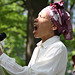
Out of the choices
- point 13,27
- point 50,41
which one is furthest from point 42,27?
point 13,27

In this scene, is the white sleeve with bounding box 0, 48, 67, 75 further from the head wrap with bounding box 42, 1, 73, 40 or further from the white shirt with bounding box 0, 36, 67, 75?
the head wrap with bounding box 42, 1, 73, 40

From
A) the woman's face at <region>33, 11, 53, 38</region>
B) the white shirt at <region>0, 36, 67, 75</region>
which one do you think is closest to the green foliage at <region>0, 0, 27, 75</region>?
the woman's face at <region>33, 11, 53, 38</region>

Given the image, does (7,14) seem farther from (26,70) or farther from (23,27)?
(26,70)

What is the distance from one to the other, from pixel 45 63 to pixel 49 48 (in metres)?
0.22

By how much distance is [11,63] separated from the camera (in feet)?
7.07

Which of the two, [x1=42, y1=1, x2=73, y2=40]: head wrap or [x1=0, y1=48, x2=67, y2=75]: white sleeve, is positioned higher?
[x1=42, y1=1, x2=73, y2=40]: head wrap

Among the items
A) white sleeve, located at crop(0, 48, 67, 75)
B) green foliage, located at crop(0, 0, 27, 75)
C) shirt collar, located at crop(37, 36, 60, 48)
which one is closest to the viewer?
white sleeve, located at crop(0, 48, 67, 75)

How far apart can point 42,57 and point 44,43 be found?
0.21 m

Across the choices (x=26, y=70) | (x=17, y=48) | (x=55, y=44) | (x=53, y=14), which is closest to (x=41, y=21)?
(x=53, y=14)

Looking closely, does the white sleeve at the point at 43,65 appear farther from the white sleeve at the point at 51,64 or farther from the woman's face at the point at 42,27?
the woman's face at the point at 42,27

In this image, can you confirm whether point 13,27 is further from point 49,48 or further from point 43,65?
point 43,65

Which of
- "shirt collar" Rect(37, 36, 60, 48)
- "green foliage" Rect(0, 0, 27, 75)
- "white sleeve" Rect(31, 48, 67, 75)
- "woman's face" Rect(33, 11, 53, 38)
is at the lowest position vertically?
"green foliage" Rect(0, 0, 27, 75)

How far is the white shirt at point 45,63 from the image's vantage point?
7.06 ft

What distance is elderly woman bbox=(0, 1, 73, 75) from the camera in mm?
2170
